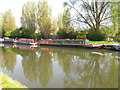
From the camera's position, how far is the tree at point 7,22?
115ft

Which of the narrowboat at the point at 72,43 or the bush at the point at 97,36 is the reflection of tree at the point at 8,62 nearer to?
the narrowboat at the point at 72,43

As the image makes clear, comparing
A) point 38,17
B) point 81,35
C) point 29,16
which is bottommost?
point 81,35

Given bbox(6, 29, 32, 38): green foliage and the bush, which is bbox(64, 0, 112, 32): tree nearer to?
the bush

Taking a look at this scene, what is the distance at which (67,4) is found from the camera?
19688mm

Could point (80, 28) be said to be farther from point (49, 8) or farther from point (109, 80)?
point (109, 80)

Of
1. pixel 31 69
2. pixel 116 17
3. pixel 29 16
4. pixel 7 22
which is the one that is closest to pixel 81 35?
pixel 116 17

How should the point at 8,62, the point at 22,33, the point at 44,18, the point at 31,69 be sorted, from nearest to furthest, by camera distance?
the point at 31,69 → the point at 8,62 → the point at 44,18 → the point at 22,33

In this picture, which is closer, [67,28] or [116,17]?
[116,17]

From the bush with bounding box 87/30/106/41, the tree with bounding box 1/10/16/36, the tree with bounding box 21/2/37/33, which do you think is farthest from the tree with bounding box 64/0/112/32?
the tree with bounding box 1/10/16/36

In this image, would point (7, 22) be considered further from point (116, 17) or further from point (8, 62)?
point (8, 62)

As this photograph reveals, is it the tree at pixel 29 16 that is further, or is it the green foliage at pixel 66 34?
the tree at pixel 29 16

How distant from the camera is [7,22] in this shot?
3528 cm

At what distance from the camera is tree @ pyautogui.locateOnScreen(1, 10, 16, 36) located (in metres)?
34.9

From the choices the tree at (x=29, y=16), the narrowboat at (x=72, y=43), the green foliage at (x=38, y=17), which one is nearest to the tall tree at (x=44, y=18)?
the green foliage at (x=38, y=17)
